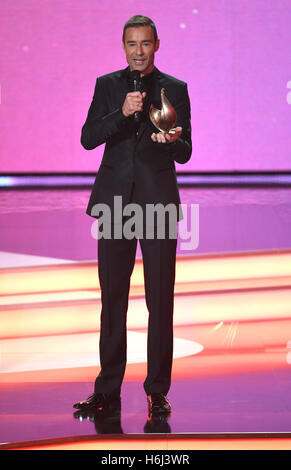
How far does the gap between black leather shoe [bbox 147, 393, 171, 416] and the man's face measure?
3.00ft

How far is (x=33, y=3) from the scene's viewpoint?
27.5ft

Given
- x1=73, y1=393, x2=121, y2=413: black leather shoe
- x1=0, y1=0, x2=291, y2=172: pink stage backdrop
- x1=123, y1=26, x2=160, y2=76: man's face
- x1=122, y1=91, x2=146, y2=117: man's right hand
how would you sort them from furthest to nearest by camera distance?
x1=0, y1=0, x2=291, y2=172: pink stage backdrop < x1=73, y1=393, x2=121, y2=413: black leather shoe < x1=123, y1=26, x2=160, y2=76: man's face < x1=122, y1=91, x2=146, y2=117: man's right hand

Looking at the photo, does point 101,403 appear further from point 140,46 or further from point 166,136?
point 140,46

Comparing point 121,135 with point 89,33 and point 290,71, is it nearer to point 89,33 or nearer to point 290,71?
point 89,33

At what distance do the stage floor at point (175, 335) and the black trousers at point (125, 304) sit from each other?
4.0 inches

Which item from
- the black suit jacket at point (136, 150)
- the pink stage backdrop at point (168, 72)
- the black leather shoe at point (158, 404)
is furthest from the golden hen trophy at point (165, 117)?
the pink stage backdrop at point (168, 72)

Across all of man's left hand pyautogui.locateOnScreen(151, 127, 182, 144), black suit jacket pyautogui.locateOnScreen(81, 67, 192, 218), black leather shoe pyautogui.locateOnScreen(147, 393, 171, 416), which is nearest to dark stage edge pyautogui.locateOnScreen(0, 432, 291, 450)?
black leather shoe pyautogui.locateOnScreen(147, 393, 171, 416)

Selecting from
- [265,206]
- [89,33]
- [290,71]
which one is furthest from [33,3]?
[265,206]

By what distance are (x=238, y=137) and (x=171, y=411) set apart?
606 cm

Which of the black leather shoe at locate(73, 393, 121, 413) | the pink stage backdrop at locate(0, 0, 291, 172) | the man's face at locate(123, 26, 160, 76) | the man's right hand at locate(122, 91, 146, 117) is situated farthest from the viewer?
the pink stage backdrop at locate(0, 0, 291, 172)

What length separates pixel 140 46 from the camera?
86.3 inches

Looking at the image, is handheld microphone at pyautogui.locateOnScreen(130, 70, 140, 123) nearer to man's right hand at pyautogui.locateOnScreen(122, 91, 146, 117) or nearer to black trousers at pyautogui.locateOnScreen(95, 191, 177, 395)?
man's right hand at pyautogui.locateOnScreen(122, 91, 146, 117)

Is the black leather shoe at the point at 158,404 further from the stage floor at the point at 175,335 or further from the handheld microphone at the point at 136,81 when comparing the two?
the handheld microphone at the point at 136,81

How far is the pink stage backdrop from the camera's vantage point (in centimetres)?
753
